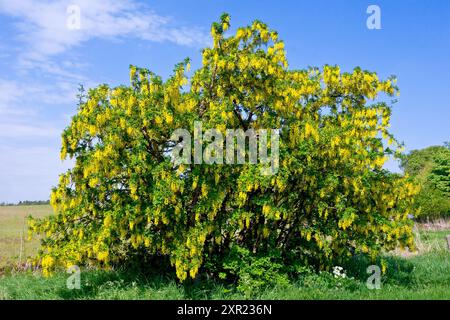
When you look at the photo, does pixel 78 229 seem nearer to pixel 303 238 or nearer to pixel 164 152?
pixel 164 152

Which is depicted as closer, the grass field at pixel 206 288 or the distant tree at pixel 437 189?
the grass field at pixel 206 288

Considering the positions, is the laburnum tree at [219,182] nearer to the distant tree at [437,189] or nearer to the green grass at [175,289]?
the green grass at [175,289]

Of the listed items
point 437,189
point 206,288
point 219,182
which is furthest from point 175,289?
point 437,189

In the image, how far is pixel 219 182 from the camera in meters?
9.73

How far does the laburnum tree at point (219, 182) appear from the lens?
31.0 ft

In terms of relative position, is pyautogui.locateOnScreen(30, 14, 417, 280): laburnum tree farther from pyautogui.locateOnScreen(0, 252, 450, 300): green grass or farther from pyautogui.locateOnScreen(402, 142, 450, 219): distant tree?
pyautogui.locateOnScreen(402, 142, 450, 219): distant tree

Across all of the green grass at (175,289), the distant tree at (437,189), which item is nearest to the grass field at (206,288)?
the green grass at (175,289)

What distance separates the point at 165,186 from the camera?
9.03 meters

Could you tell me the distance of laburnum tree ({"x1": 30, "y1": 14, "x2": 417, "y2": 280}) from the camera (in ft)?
31.0

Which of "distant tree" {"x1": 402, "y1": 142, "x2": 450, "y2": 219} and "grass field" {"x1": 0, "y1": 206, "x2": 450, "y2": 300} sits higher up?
"distant tree" {"x1": 402, "y1": 142, "x2": 450, "y2": 219}

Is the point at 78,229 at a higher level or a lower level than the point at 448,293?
higher

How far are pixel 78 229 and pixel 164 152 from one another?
2.57 metres

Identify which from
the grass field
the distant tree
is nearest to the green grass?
the grass field
